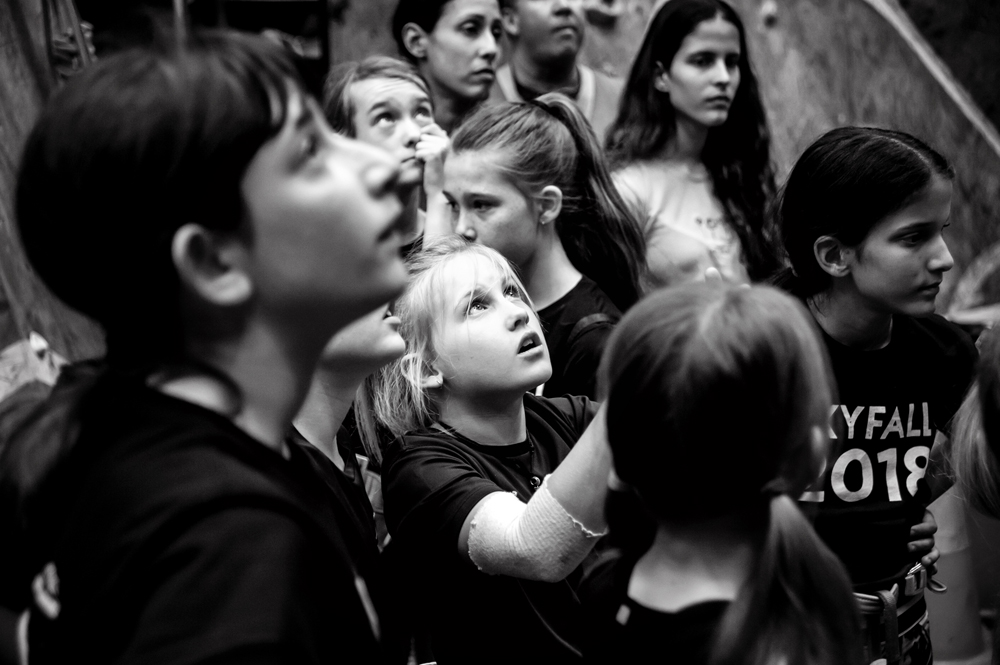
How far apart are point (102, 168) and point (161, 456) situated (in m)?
0.30

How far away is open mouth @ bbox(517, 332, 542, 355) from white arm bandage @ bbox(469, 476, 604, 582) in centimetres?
38

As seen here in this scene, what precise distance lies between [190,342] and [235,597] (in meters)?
0.33

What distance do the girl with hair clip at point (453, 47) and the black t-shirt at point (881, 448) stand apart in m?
1.95

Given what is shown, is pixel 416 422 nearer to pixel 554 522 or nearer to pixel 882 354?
pixel 554 522

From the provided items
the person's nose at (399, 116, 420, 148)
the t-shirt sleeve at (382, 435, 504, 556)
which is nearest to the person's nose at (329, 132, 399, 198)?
the t-shirt sleeve at (382, 435, 504, 556)

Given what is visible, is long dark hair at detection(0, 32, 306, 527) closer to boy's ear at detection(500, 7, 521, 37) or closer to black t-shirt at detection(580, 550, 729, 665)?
black t-shirt at detection(580, 550, 729, 665)

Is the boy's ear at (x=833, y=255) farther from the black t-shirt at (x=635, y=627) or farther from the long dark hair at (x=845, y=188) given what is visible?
the black t-shirt at (x=635, y=627)

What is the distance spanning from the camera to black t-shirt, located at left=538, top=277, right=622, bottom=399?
2.55 m

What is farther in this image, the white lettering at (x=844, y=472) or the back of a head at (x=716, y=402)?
the white lettering at (x=844, y=472)

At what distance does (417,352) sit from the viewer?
2197mm

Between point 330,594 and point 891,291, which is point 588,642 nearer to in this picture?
point 330,594

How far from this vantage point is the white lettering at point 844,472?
2.22 m

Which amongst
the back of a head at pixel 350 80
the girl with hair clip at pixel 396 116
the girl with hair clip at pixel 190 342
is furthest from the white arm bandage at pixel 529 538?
the back of a head at pixel 350 80

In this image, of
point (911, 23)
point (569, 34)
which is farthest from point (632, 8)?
point (911, 23)
